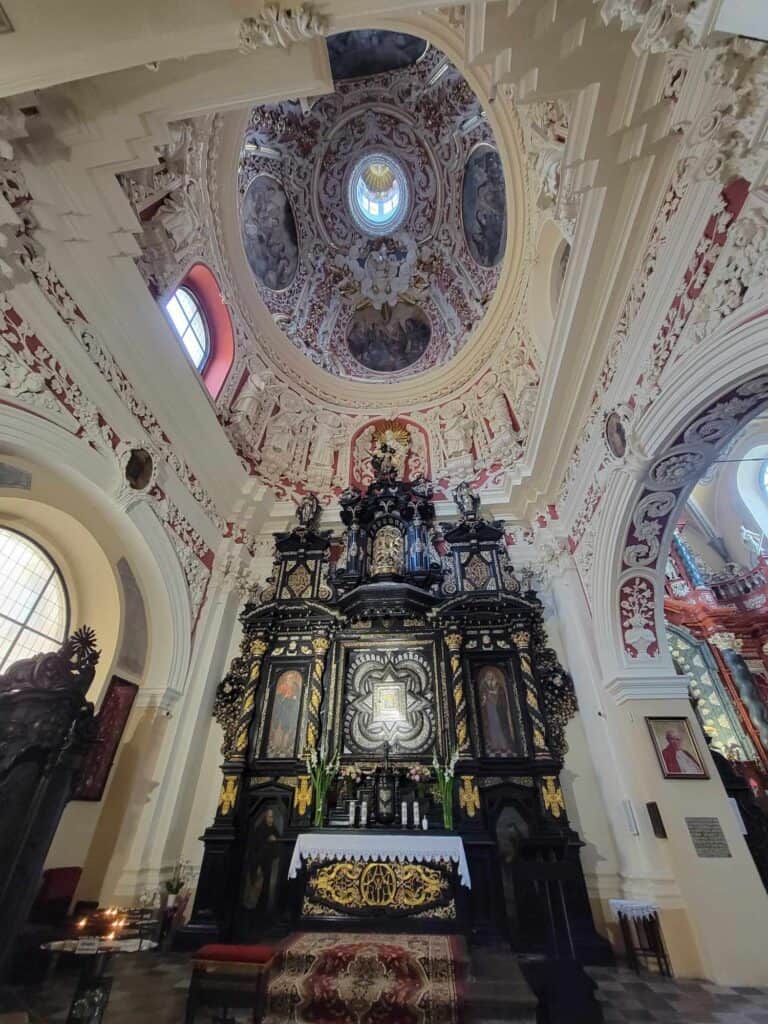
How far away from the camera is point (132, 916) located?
414 cm

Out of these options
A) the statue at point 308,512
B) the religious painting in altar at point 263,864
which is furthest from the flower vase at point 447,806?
the statue at point 308,512

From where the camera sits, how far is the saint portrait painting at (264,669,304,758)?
262 inches

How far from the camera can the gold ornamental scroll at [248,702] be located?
6.54m

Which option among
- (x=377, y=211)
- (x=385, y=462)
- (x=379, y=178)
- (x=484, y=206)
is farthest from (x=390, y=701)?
(x=379, y=178)

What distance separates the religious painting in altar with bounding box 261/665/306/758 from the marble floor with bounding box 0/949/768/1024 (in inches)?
95.6

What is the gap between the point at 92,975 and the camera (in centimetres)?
316

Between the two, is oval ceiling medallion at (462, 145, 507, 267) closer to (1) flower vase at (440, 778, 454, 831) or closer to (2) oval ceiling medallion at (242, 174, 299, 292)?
(2) oval ceiling medallion at (242, 174, 299, 292)

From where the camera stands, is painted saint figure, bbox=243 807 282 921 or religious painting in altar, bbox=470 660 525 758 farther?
religious painting in altar, bbox=470 660 525 758

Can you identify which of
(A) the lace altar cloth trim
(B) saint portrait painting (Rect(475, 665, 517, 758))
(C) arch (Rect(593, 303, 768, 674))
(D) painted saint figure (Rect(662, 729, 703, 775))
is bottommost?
(A) the lace altar cloth trim

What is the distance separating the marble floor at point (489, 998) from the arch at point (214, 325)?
802cm

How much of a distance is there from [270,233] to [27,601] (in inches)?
399

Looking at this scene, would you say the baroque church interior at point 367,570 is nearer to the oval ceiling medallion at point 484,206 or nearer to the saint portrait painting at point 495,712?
the saint portrait painting at point 495,712

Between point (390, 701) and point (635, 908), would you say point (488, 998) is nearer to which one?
point (635, 908)

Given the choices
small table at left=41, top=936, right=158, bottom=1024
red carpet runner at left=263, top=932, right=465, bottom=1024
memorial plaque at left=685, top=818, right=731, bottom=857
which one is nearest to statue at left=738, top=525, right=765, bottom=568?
memorial plaque at left=685, top=818, right=731, bottom=857
